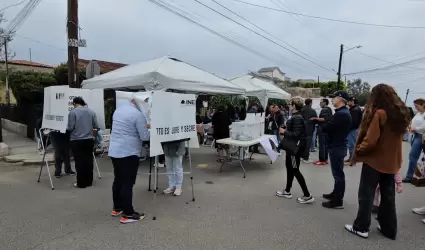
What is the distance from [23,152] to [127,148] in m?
6.38

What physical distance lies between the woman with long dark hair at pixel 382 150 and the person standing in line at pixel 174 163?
9.01 feet

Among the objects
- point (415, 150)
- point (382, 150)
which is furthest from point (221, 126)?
point (382, 150)

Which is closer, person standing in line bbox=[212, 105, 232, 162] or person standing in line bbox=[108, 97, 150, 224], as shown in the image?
person standing in line bbox=[108, 97, 150, 224]

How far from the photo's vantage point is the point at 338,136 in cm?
455

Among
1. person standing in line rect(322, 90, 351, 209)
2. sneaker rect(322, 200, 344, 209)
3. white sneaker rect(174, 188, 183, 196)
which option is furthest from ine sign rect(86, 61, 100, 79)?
sneaker rect(322, 200, 344, 209)

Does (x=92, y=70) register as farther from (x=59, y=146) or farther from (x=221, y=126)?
(x=221, y=126)

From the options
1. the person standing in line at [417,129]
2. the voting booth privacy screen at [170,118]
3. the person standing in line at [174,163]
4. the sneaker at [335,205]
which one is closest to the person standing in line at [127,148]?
the voting booth privacy screen at [170,118]

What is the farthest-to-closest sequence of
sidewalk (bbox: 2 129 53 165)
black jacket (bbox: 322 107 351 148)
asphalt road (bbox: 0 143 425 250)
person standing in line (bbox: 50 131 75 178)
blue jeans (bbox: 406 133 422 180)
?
1. sidewalk (bbox: 2 129 53 165)
2. person standing in line (bbox: 50 131 75 178)
3. blue jeans (bbox: 406 133 422 180)
4. black jacket (bbox: 322 107 351 148)
5. asphalt road (bbox: 0 143 425 250)

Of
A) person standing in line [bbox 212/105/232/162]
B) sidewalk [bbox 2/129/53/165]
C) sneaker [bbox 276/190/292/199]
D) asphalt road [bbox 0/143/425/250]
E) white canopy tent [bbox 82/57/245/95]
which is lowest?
asphalt road [bbox 0/143/425/250]

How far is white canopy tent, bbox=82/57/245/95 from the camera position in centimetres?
655

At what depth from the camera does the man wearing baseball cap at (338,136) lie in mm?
4508

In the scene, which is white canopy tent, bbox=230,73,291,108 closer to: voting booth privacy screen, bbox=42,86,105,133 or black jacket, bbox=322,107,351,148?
voting booth privacy screen, bbox=42,86,105,133

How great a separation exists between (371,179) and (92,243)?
133 inches

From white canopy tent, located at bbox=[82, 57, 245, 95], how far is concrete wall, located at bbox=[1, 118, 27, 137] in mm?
5729
